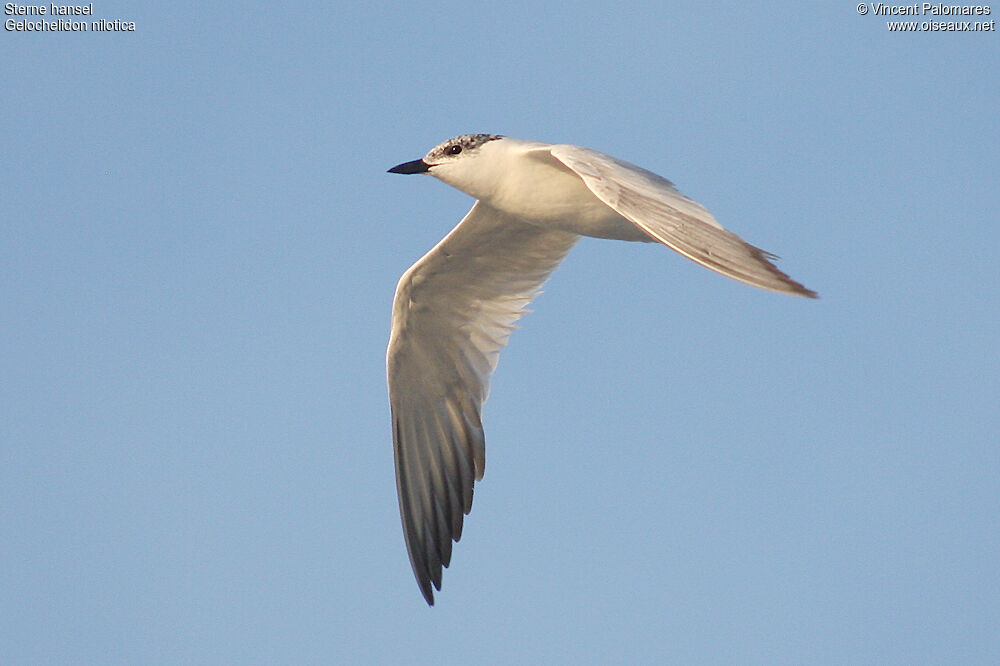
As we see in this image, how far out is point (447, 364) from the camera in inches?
489

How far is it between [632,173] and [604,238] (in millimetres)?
1746

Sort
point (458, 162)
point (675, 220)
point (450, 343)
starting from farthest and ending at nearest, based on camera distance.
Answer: point (450, 343) → point (458, 162) → point (675, 220)

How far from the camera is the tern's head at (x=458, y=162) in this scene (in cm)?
1052

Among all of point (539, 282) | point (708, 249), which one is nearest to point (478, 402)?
point (539, 282)

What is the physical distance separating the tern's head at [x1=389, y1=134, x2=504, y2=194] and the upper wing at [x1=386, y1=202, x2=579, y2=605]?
3.95 feet

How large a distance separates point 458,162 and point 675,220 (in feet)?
10.7

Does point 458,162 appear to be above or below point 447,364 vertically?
above

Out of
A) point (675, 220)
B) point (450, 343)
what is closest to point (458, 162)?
point (450, 343)

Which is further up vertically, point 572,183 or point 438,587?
point 572,183

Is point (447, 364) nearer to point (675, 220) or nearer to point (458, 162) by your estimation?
point (458, 162)

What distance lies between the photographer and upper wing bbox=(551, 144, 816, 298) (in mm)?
7090

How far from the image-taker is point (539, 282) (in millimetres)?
12422

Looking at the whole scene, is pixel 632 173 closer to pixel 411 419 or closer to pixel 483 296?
pixel 483 296

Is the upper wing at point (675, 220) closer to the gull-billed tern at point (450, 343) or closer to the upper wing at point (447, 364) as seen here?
the gull-billed tern at point (450, 343)
